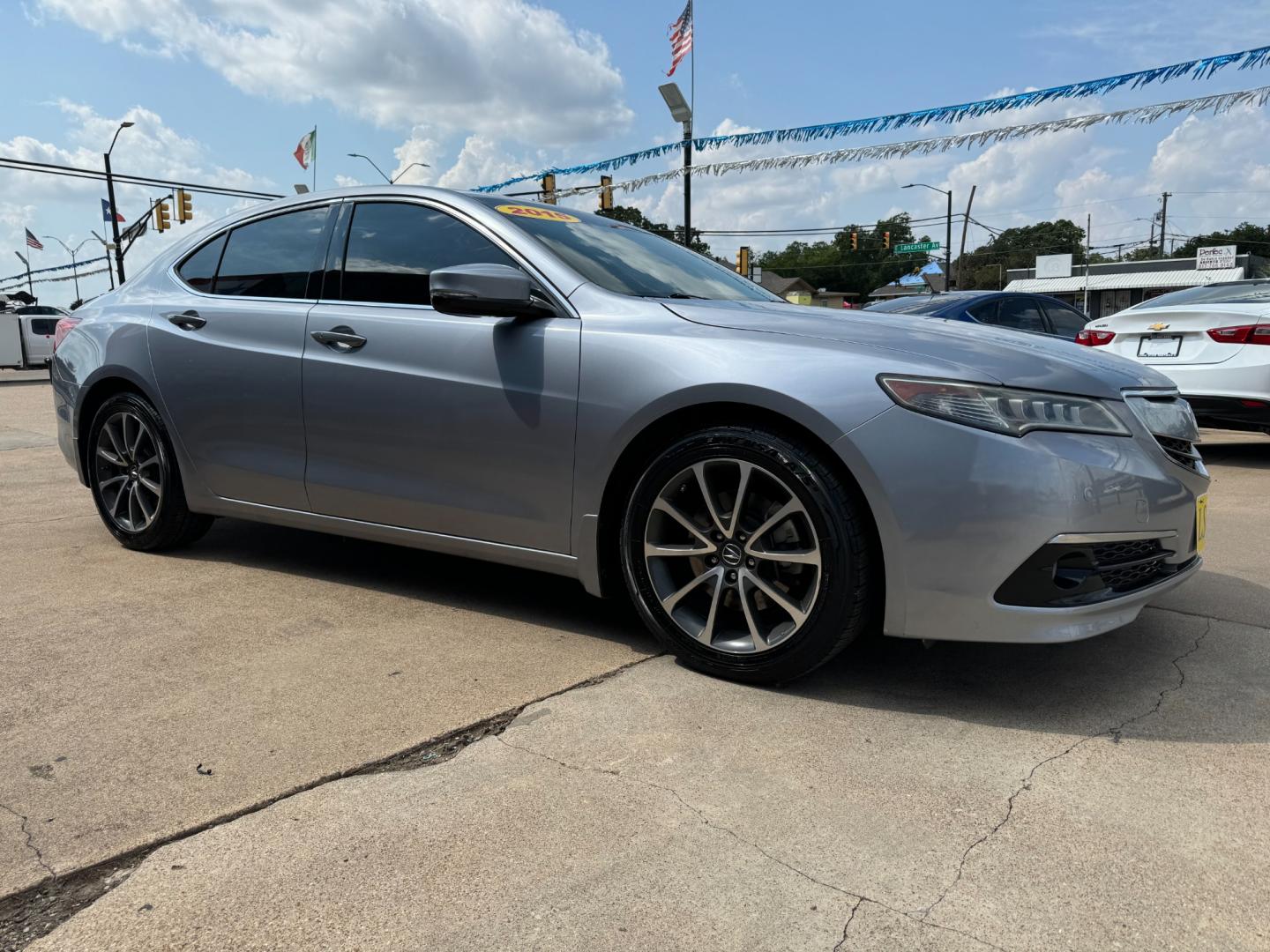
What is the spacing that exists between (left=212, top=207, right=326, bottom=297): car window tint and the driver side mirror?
0.97 meters

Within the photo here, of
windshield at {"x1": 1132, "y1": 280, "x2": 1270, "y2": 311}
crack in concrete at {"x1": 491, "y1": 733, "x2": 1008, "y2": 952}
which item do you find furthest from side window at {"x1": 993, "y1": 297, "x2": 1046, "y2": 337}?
crack in concrete at {"x1": 491, "y1": 733, "x2": 1008, "y2": 952}

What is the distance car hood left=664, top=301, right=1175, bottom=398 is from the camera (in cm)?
263

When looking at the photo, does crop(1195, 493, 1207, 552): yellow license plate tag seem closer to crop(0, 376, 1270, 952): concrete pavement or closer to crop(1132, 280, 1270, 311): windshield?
crop(0, 376, 1270, 952): concrete pavement

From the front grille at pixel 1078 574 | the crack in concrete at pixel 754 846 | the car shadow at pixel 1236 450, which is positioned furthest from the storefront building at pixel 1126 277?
the crack in concrete at pixel 754 846

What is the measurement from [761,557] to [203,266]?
9.63 ft

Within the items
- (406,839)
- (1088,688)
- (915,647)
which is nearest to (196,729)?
(406,839)

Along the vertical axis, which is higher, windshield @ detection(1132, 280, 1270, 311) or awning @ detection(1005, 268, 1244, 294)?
awning @ detection(1005, 268, 1244, 294)

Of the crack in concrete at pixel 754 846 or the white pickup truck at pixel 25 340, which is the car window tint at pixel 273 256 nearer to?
the crack in concrete at pixel 754 846

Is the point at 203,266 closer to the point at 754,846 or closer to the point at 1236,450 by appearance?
the point at 754,846

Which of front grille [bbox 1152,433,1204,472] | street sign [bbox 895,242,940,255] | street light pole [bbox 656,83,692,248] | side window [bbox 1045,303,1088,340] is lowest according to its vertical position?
front grille [bbox 1152,433,1204,472]

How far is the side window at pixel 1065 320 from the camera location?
30.1 feet

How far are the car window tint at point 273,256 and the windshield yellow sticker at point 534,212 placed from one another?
82 cm

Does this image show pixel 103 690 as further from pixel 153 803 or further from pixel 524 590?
pixel 524 590

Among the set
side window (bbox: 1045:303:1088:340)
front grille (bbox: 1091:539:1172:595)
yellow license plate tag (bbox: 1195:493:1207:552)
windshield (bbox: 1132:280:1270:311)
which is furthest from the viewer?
side window (bbox: 1045:303:1088:340)
